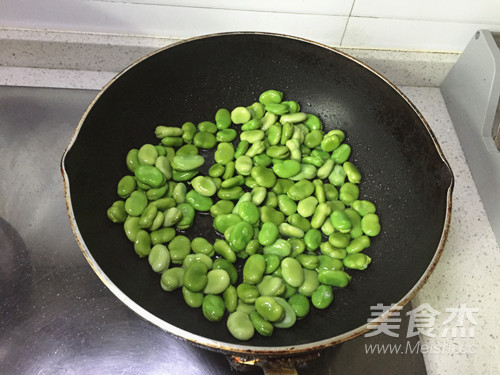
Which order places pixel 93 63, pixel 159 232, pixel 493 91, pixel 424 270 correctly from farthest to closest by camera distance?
pixel 93 63 → pixel 493 91 → pixel 159 232 → pixel 424 270

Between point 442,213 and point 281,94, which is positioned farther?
point 281,94

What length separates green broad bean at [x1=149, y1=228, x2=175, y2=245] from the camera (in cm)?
77

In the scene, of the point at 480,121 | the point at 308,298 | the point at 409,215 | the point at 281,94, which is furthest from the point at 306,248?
the point at 480,121

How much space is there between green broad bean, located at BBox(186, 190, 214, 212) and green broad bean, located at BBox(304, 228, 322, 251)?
19cm

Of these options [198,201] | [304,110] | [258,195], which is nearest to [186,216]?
[198,201]

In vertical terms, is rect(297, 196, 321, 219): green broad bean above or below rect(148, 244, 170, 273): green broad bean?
above

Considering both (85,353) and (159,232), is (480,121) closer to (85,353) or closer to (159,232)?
(159,232)

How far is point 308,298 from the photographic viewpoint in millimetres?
765

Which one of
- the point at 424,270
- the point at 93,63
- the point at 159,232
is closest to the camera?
the point at 424,270

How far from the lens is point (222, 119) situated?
3.01ft

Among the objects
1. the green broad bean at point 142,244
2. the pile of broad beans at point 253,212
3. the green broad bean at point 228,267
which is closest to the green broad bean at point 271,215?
the pile of broad beans at point 253,212

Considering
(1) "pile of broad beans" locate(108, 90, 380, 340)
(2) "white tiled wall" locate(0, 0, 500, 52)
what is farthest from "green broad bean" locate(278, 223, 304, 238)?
(2) "white tiled wall" locate(0, 0, 500, 52)

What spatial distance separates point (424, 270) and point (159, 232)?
1.44 feet

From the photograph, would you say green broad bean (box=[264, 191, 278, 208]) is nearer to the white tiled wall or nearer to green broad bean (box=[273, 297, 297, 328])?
green broad bean (box=[273, 297, 297, 328])
